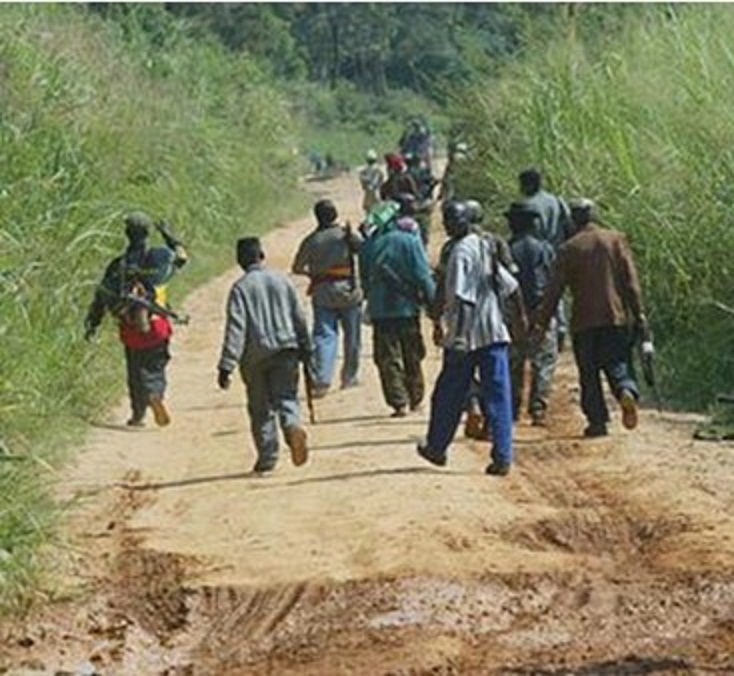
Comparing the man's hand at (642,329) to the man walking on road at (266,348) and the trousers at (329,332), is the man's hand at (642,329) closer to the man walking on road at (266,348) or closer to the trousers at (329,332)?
the man walking on road at (266,348)

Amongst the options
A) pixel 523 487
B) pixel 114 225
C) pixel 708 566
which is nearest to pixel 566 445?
pixel 523 487

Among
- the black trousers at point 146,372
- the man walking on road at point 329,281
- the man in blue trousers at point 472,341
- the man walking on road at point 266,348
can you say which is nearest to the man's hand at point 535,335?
the man in blue trousers at point 472,341

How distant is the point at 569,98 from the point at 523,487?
855cm

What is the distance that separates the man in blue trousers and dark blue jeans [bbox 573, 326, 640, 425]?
133 cm

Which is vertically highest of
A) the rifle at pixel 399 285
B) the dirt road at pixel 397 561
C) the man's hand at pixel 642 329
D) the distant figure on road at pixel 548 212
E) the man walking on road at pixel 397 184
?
the man walking on road at pixel 397 184

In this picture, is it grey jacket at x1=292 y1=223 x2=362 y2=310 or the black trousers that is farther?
grey jacket at x1=292 y1=223 x2=362 y2=310

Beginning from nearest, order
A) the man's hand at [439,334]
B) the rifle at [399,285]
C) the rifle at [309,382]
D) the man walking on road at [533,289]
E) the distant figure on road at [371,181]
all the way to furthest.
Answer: the man's hand at [439,334] < the rifle at [309,382] < the man walking on road at [533,289] < the rifle at [399,285] < the distant figure on road at [371,181]

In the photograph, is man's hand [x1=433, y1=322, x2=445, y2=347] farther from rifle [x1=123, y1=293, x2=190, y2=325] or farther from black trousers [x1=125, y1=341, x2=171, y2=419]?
black trousers [x1=125, y1=341, x2=171, y2=419]

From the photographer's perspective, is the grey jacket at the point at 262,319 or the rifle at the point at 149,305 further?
the rifle at the point at 149,305

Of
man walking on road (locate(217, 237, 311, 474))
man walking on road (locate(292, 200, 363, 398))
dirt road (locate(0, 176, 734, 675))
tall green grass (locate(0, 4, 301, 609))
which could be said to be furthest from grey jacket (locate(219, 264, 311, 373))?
man walking on road (locate(292, 200, 363, 398))

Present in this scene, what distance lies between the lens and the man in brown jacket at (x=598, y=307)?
1194 cm

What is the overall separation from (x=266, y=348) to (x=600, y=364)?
2.44 metres

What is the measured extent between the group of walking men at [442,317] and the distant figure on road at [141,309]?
2 cm

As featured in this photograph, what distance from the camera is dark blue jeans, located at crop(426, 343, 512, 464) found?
35.3 feet
